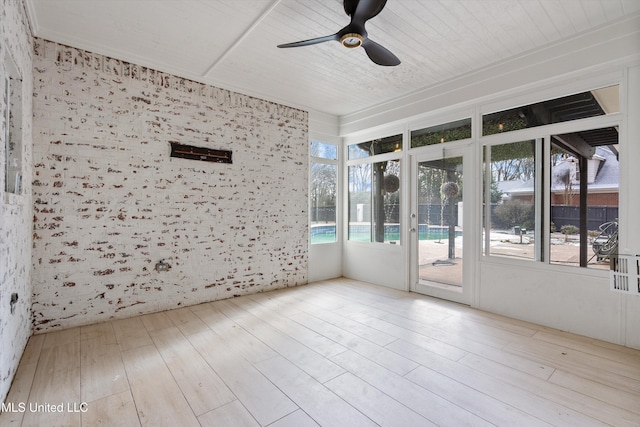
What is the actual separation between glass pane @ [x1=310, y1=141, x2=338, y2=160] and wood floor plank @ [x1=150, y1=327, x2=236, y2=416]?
385cm

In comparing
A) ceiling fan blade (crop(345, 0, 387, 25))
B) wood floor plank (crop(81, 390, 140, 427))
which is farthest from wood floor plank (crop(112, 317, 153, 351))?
ceiling fan blade (crop(345, 0, 387, 25))

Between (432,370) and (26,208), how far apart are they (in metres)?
4.14

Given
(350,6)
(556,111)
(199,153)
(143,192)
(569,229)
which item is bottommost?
(569,229)

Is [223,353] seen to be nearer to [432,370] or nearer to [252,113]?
[432,370]

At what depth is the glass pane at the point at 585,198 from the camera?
322cm

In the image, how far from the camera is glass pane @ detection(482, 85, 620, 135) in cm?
324

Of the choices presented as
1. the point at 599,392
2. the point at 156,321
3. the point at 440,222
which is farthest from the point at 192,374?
the point at 440,222

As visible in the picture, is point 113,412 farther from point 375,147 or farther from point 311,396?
point 375,147

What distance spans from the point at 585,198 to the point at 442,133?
199 centimetres

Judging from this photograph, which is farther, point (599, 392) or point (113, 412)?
point (599, 392)

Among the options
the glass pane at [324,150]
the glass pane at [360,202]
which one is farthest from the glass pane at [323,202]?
the glass pane at [360,202]

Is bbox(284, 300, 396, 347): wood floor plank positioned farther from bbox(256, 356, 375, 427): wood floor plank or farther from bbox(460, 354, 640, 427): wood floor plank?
bbox(256, 356, 375, 427): wood floor plank

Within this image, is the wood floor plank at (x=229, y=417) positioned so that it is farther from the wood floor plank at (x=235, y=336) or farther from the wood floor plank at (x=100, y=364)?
the wood floor plank at (x=100, y=364)

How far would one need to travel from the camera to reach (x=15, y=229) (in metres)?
2.55
